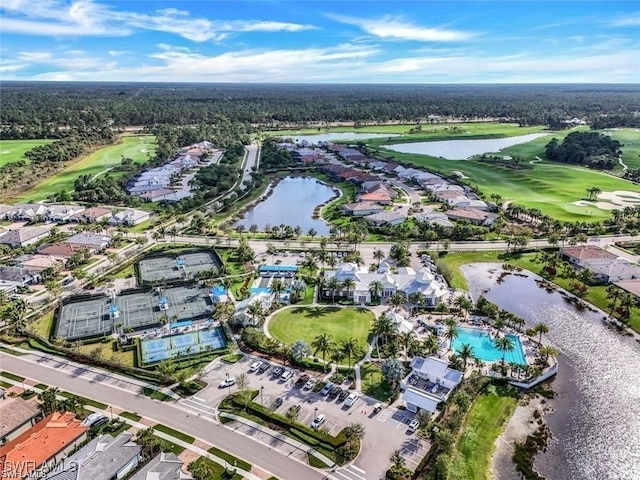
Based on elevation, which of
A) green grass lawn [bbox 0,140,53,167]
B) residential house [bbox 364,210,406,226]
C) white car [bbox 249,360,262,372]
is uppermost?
green grass lawn [bbox 0,140,53,167]

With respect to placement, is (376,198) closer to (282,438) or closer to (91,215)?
(91,215)

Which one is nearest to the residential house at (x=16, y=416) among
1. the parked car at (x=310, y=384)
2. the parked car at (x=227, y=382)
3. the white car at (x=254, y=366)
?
the parked car at (x=227, y=382)

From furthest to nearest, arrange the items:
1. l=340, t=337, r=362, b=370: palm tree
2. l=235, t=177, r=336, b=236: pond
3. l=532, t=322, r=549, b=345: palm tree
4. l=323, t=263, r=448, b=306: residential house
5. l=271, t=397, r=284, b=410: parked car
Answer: l=235, t=177, r=336, b=236: pond, l=323, t=263, r=448, b=306: residential house, l=532, t=322, r=549, b=345: palm tree, l=340, t=337, r=362, b=370: palm tree, l=271, t=397, r=284, b=410: parked car

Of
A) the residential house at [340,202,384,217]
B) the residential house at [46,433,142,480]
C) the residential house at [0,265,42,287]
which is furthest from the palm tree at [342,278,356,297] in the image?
the residential house at [0,265,42,287]

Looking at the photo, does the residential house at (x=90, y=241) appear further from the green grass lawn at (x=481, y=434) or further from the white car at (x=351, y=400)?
the green grass lawn at (x=481, y=434)

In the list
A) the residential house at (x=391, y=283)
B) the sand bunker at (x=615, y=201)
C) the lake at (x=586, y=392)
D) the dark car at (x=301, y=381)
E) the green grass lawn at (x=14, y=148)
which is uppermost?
the green grass lawn at (x=14, y=148)

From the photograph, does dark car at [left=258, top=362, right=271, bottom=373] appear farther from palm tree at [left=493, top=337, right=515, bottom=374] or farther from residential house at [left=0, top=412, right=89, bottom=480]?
palm tree at [left=493, top=337, right=515, bottom=374]
